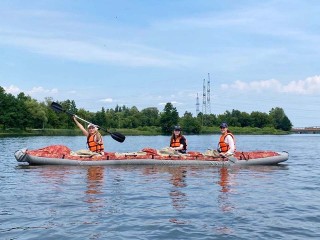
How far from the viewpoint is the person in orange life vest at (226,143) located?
1941cm

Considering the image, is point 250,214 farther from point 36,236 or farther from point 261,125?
point 261,125

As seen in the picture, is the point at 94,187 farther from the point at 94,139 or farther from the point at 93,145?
the point at 93,145

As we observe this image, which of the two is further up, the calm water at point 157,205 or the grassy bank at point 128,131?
the grassy bank at point 128,131

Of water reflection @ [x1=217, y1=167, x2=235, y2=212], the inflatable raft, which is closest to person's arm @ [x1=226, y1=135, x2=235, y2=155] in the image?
the inflatable raft

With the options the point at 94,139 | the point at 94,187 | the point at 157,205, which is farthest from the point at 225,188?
the point at 94,139

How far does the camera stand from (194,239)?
25.3ft

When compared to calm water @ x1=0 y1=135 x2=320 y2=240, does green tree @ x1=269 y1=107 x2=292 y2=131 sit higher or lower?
higher

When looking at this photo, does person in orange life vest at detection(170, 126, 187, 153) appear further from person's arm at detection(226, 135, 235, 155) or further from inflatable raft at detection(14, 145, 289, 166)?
person's arm at detection(226, 135, 235, 155)

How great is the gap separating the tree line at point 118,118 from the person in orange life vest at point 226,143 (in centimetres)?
7235

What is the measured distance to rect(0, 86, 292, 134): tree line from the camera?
88188 mm

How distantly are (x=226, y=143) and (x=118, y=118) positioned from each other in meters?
108

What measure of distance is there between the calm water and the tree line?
75.3 m

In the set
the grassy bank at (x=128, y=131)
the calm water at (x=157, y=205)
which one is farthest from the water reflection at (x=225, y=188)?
the grassy bank at (x=128, y=131)

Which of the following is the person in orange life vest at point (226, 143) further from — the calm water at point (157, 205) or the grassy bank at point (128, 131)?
the grassy bank at point (128, 131)
